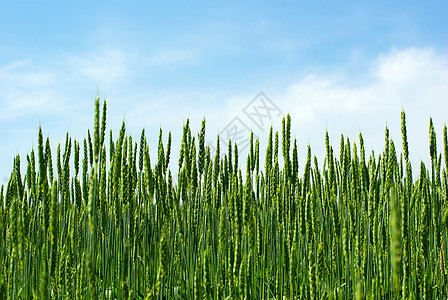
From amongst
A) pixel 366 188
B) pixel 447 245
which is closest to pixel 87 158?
pixel 366 188

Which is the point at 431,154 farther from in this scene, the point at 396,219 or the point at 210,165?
the point at 396,219

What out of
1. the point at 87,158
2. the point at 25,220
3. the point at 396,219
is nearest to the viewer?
the point at 396,219

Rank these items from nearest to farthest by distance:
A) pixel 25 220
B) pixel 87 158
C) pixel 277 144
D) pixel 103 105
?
pixel 103 105
pixel 25 220
pixel 87 158
pixel 277 144

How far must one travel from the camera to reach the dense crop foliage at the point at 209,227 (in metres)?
1.07

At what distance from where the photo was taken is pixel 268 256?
181 cm

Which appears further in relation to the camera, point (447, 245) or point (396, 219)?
point (447, 245)

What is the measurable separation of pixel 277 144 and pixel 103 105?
3.23ft

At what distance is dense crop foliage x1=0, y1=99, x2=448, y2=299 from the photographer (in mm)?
1073

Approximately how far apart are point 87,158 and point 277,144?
2.82 feet

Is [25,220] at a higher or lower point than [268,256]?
higher

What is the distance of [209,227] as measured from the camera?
162cm

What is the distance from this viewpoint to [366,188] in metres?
1.83

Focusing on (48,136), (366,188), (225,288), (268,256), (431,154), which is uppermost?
(48,136)

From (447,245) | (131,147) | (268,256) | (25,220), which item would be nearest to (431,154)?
(447,245)
